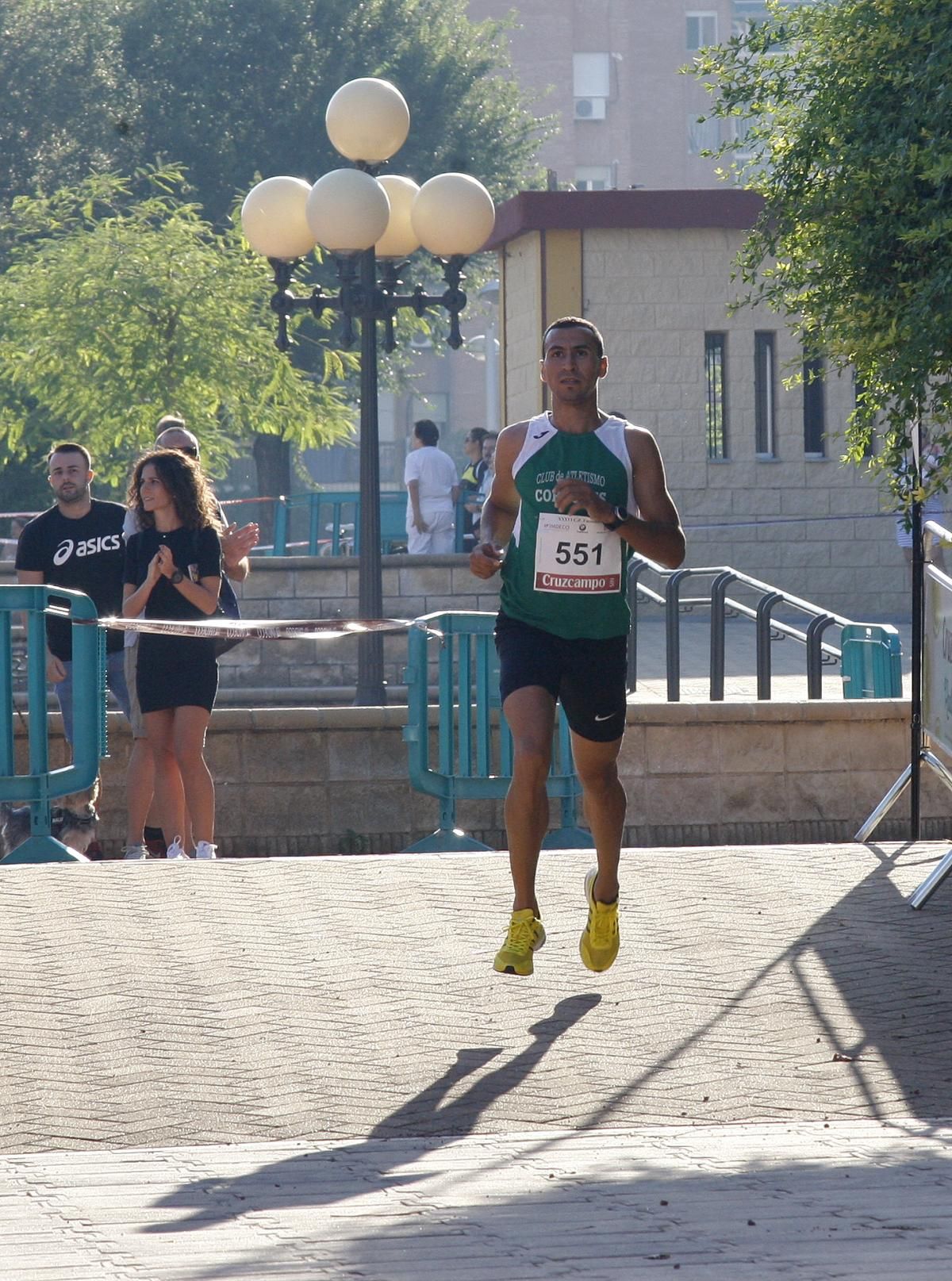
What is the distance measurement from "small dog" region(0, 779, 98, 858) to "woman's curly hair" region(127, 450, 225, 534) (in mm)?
1355

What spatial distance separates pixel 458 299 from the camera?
15.0 meters

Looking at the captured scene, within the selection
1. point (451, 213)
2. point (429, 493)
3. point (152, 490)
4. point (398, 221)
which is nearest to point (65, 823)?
point (152, 490)

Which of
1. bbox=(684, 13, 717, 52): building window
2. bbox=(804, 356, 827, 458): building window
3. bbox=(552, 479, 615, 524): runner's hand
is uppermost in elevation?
bbox=(684, 13, 717, 52): building window

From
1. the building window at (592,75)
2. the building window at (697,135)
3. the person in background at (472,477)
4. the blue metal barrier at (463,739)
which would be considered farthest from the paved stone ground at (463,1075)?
the building window at (697,135)

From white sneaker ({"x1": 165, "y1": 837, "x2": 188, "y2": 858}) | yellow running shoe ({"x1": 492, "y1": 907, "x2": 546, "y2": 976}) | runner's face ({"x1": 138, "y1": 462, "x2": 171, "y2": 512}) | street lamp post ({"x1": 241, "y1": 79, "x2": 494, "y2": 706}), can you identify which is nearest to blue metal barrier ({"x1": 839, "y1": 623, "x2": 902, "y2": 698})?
street lamp post ({"x1": 241, "y1": 79, "x2": 494, "y2": 706})

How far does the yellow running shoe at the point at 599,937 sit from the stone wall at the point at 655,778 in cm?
504

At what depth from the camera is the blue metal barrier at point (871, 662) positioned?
38.3 ft

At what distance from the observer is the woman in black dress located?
342 inches

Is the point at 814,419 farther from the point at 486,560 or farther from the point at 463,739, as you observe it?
the point at 486,560

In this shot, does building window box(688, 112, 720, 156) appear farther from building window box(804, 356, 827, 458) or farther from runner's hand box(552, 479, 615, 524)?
runner's hand box(552, 479, 615, 524)

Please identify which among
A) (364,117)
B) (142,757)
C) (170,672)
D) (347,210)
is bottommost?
(142,757)

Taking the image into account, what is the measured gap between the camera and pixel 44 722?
9.00 meters

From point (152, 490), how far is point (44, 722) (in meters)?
1.16

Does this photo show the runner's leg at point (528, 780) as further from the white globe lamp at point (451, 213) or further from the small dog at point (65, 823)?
the white globe lamp at point (451, 213)
